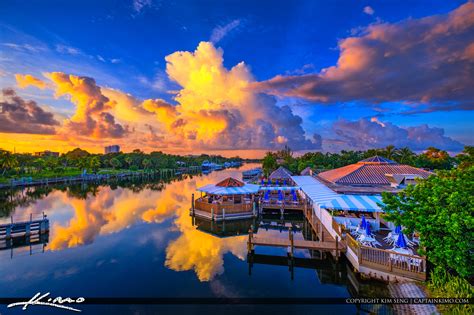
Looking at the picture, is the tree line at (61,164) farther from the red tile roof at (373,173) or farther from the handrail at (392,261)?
the handrail at (392,261)

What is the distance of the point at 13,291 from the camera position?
12.5 metres

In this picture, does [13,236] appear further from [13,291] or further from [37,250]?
[13,291]

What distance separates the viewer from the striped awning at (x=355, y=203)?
15.5 m

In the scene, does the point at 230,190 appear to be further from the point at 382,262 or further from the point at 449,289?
the point at 449,289

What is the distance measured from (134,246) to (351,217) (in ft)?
59.2

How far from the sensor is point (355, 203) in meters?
16.6

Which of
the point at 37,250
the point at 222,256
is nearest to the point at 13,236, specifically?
the point at 37,250

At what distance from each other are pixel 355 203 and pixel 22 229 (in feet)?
90.0

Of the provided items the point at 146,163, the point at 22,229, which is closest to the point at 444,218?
the point at 22,229

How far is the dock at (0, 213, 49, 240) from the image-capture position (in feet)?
62.1

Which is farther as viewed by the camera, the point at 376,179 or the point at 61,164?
the point at 61,164

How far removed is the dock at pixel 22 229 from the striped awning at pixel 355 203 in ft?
79.5
